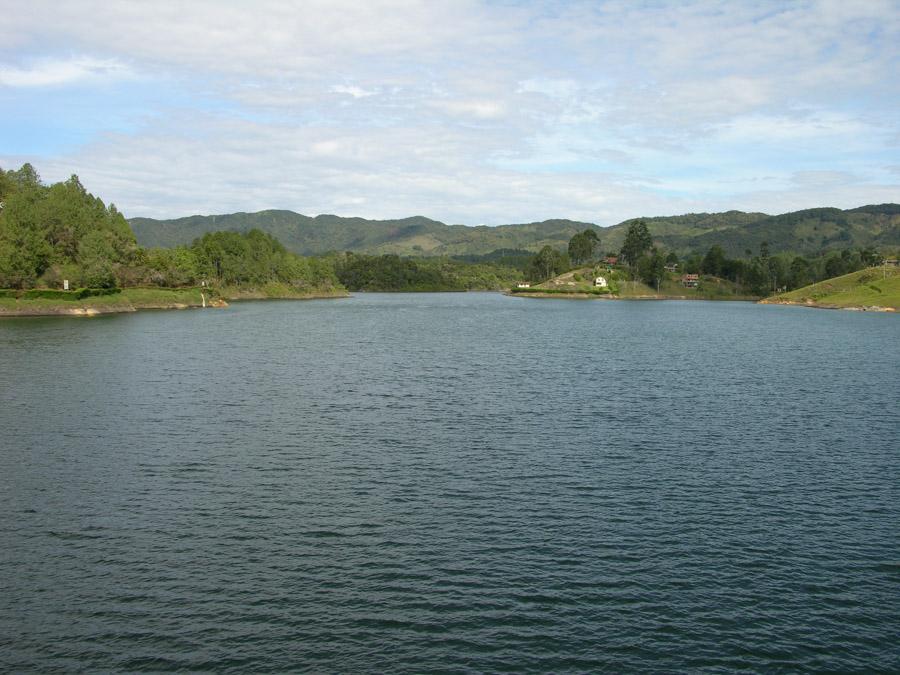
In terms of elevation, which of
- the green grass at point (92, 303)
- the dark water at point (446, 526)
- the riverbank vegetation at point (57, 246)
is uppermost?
the riverbank vegetation at point (57, 246)

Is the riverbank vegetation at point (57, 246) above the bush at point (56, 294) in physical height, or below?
above

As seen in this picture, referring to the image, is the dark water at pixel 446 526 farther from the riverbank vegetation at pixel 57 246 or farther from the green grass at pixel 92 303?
the riverbank vegetation at pixel 57 246

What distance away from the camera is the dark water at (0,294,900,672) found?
21266 millimetres

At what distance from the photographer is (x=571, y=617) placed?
22.6m

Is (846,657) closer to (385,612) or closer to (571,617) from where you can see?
(571,617)

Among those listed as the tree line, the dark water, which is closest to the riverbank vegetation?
the tree line

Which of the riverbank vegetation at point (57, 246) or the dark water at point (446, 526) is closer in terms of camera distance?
the dark water at point (446, 526)

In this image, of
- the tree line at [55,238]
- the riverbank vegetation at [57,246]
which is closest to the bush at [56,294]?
the riverbank vegetation at [57,246]

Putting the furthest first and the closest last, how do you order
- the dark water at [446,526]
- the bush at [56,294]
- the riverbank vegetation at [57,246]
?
the riverbank vegetation at [57,246] → the bush at [56,294] → the dark water at [446,526]

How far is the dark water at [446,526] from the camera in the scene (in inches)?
837

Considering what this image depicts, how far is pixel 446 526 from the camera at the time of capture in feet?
98.1

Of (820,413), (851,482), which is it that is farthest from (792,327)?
(851,482)

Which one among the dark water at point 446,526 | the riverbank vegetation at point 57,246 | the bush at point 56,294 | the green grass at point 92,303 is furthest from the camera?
the riverbank vegetation at point 57,246

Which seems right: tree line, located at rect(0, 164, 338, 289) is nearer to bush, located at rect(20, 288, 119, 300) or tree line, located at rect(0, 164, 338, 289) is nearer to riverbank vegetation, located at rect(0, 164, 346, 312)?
riverbank vegetation, located at rect(0, 164, 346, 312)
